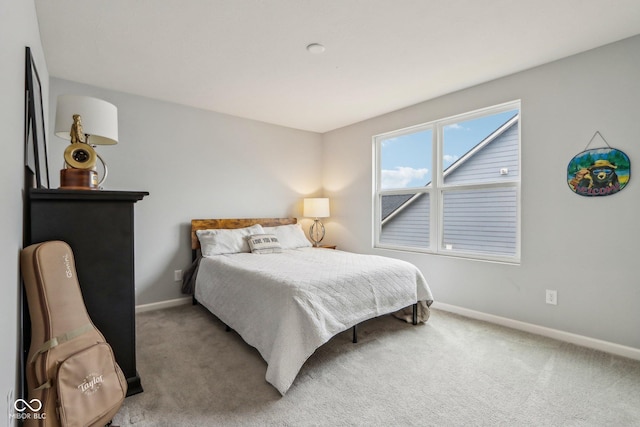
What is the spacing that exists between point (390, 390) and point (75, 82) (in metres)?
3.82

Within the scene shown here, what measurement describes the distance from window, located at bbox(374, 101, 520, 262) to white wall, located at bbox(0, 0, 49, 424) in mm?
3428

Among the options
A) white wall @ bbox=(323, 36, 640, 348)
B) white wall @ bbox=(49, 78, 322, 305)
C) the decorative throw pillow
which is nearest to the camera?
white wall @ bbox=(323, 36, 640, 348)

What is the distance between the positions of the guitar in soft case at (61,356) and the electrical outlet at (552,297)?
10.3 ft

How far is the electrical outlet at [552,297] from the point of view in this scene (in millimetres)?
2641

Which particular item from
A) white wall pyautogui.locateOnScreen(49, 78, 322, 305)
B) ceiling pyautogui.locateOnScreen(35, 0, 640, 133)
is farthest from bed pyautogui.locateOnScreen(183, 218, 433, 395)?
ceiling pyautogui.locateOnScreen(35, 0, 640, 133)

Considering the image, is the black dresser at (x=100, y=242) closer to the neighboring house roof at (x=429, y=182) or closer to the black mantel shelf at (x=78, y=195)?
the black mantel shelf at (x=78, y=195)

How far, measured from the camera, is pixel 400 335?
2.71m

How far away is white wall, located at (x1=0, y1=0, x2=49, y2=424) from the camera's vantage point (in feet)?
3.34

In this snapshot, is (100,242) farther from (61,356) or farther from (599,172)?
(599,172)

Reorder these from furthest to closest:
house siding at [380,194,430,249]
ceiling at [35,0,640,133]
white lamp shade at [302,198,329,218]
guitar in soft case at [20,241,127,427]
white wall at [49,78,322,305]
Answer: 1. white lamp shade at [302,198,329,218]
2. house siding at [380,194,430,249]
3. white wall at [49,78,322,305]
4. ceiling at [35,0,640,133]
5. guitar in soft case at [20,241,127,427]

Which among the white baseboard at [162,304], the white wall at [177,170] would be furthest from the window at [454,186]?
the white baseboard at [162,304]

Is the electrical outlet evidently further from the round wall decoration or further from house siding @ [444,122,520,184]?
house siding @ [444,122,520,184]

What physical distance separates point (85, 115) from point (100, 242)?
0.78 m

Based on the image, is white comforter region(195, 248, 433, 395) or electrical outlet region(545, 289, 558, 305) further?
electrical outlet region(545, 289, 558, 305)
